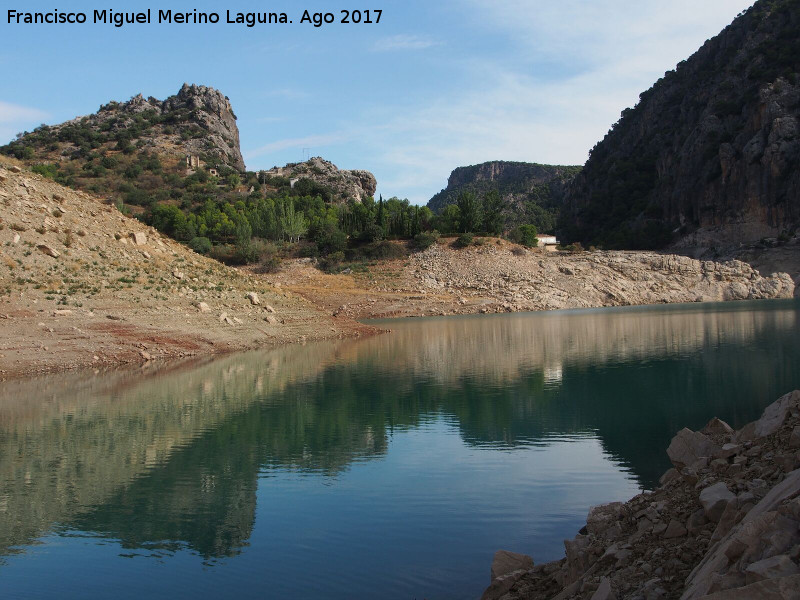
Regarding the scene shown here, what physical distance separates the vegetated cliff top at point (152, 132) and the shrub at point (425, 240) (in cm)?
5780

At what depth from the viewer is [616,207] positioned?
126 metres

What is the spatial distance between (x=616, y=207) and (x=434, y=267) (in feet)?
213

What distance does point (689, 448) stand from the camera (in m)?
9.07

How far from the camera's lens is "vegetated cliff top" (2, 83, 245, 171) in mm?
114688

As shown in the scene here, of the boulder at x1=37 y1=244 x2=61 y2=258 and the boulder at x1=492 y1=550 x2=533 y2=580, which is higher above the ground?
the boulder at x1=37 y1=244 x2=61 y2=258

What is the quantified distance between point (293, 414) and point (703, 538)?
1349 cm

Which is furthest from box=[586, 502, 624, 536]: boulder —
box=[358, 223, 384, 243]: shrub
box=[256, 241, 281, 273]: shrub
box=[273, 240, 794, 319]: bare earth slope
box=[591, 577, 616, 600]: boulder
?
box=[358, 223, 384, 243]: shrub

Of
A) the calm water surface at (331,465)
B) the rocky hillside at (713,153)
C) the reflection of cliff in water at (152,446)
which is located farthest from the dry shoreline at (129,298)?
the rocky hillside at (713,153)

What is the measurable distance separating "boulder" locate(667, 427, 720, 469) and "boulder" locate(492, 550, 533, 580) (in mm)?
2836

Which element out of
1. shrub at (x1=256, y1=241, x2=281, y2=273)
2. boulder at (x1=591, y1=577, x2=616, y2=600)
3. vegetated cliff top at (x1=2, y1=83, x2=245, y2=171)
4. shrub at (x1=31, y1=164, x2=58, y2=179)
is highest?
vegetated cliff top at (x1=2, y1=83, x2=245, y2=171)

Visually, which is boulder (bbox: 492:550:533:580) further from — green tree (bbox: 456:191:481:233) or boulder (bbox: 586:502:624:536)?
green tree (bbox: 456:191:481:233)

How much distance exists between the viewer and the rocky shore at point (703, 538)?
4258 mm

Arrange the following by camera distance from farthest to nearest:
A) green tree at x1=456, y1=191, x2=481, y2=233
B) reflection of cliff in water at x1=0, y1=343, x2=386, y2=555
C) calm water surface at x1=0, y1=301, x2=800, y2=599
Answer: green tree at x1=456, y1=191, x2=481, y2=233 → reflection of cliff in water at x1=0, y1=343, x2=386, y2=555 → calm water surface at x1=0, y1=301, x2=800, y2=599

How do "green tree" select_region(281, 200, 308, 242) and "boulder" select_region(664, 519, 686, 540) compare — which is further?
"green tree" select_region(281, 200, 308, 242)
